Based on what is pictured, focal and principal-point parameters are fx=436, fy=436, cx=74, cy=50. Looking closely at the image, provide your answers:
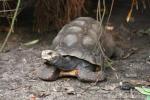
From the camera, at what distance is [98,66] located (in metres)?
3.75

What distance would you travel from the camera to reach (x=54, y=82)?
360 cm

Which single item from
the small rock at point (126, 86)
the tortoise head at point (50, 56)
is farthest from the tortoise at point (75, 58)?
the small rock at point (126, 86)

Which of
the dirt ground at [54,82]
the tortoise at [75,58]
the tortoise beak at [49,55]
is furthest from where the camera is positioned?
the tortoise at [75,58]

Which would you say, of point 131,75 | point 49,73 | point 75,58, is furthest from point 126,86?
point 49,73

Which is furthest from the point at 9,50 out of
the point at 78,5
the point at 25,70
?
the point at 78,5

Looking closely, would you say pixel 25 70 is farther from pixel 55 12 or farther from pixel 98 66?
pixel 55 12

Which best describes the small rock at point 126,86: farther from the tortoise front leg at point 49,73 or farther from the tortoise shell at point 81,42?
the tortoise front leg at point 49,73

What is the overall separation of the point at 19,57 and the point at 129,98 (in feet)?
4.23

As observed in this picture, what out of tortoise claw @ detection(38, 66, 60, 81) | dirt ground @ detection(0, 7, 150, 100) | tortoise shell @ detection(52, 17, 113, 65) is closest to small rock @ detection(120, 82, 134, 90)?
dirt ground @ detection(0, 7, 150, 100)

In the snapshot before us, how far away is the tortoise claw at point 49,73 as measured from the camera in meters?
3.61

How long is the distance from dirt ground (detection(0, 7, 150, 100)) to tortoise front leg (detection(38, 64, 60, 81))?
0.15 feet

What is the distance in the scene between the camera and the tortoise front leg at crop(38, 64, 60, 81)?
3.61m

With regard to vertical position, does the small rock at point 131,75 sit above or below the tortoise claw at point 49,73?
below

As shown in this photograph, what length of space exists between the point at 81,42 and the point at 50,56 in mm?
355
